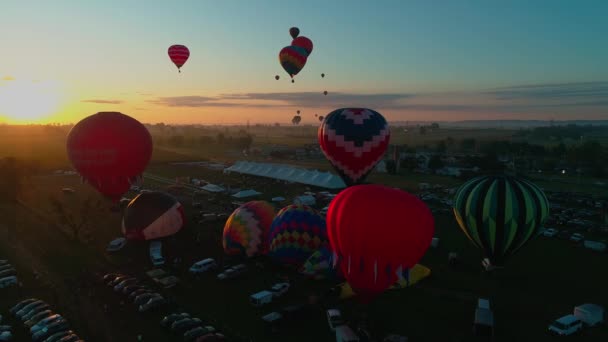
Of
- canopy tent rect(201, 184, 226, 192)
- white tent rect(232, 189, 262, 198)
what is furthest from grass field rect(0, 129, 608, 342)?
canopy tent rect(201, 184, 226, 192)

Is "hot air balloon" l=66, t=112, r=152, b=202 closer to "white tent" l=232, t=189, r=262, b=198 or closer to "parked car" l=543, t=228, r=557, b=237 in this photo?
"white tent" l=232, t=189, r=262, b=198

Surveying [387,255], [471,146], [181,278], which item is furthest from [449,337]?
[471,146]

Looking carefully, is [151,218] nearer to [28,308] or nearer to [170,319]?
[28,308]

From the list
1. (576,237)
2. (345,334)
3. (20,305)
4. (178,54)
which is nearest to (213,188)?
(178,54)

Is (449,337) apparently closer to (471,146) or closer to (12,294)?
(12,294)

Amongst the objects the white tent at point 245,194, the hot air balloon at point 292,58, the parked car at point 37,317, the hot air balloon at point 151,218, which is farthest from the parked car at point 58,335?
the hot air balloon at point 292,58

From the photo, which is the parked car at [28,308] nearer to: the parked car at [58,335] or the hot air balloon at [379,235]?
the parked car at [58,335]
